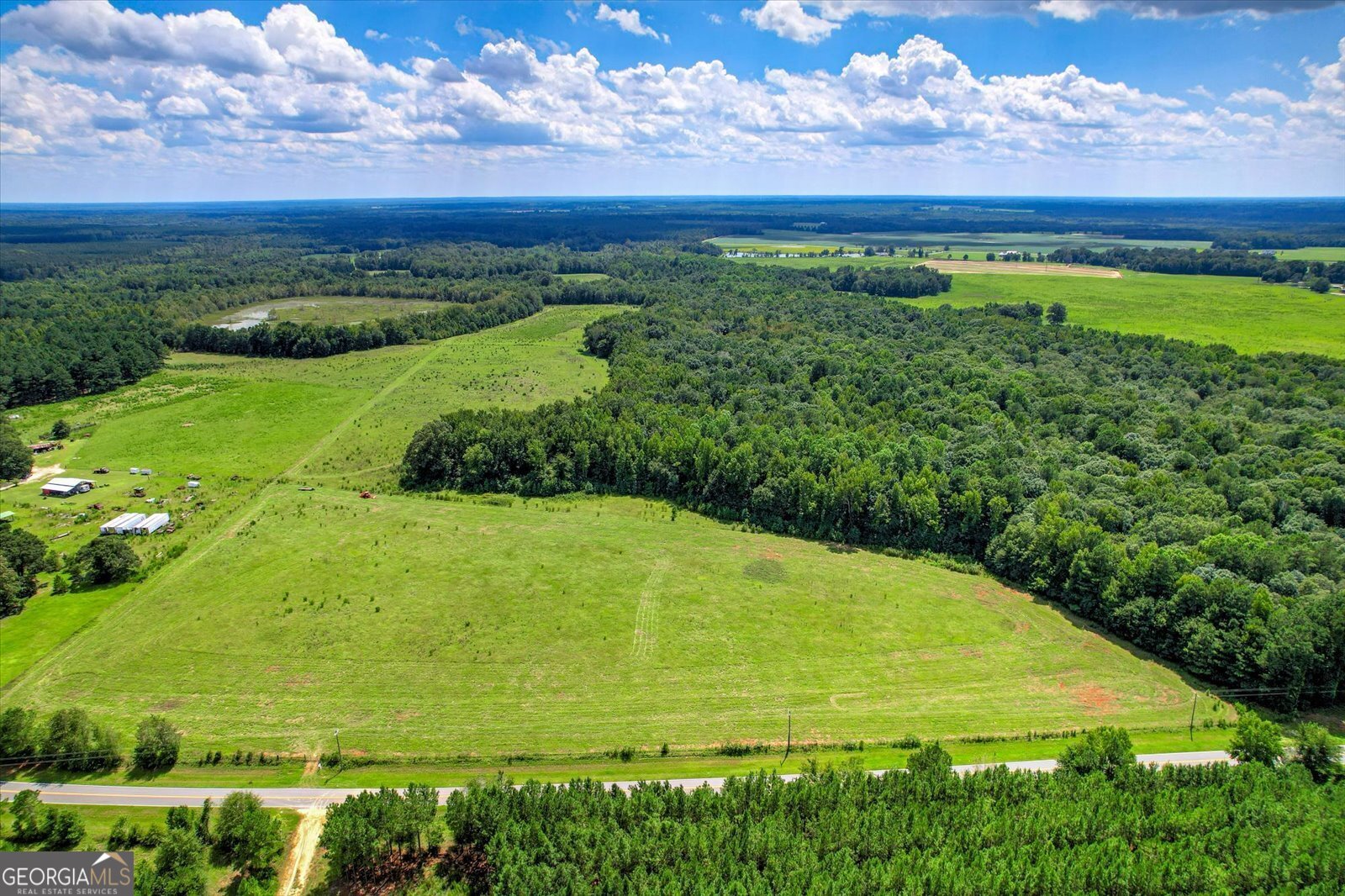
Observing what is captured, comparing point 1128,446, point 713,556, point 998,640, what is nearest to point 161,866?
point 713,556

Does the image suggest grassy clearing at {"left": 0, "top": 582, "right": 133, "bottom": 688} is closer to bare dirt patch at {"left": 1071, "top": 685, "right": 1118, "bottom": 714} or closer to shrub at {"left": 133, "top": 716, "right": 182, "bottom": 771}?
shrub at {"left": 133, "top": 716, "right": 182, "bottom": 771}

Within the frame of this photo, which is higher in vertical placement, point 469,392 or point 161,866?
point 469,392

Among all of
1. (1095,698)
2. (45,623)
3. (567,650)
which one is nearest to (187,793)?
(567,650)

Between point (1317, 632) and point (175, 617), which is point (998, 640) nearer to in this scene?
point (1317, 632)

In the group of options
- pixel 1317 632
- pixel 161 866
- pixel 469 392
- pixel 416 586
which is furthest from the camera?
pixel 469 392

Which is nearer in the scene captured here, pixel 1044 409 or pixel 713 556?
pixel 713 556

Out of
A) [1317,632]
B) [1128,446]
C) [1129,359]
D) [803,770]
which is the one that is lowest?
[803,770]

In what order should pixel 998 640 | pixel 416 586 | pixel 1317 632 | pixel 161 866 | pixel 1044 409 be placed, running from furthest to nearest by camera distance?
pixel 1044 409, pixel 416 586, pixel 998 640, pixel 1317 632, pixel 161 866

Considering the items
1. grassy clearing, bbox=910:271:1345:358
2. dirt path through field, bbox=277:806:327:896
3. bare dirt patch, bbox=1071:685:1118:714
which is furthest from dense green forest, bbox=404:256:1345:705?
dirt path through field, bbox=277:806:327:896
